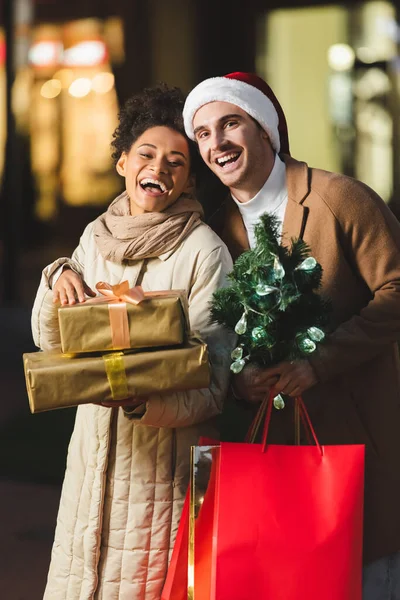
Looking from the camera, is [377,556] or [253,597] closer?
[253,597]

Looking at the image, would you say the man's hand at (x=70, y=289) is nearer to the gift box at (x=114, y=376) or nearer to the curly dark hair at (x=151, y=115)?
the gift box at (x=114, y=376)

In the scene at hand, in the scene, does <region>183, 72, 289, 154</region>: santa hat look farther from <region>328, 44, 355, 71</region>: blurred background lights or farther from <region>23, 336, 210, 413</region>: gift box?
<region>328, 44, 355, 71</region>: blurred background lights

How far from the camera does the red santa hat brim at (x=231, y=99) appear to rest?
295 centimetres

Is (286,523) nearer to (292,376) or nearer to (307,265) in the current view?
(292,376)

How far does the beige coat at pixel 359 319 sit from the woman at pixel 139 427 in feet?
0.84

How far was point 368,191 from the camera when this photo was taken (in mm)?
3021

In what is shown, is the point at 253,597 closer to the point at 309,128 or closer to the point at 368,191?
the point at 368,191

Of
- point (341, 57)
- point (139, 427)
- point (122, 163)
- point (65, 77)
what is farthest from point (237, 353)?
point (65, 77)

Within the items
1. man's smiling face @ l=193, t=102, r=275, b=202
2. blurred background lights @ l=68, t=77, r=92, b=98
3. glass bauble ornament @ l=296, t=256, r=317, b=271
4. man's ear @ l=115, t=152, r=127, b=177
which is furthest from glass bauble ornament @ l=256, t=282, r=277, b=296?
blurred background lights @ l=68, t=77, r=92, b=98

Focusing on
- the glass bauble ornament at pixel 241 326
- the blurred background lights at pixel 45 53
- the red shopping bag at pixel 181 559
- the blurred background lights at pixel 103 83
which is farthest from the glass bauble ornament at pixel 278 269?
the blurred background lights at pixel 45 53

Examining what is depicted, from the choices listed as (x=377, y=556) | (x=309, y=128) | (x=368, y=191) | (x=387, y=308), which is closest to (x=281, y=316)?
(x=387, y=308)

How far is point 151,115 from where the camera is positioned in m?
3.04

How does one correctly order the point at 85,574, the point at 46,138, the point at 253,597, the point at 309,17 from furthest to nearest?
1. the point at 46,138
2. the point at 309,17
3. the point at 85,574
4. the point at 253,597

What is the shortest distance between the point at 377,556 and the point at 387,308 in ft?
2.50
